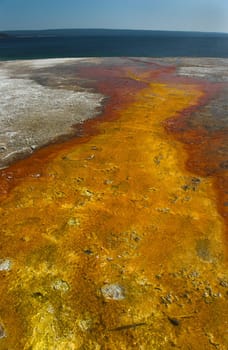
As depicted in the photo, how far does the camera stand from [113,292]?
26.9ft

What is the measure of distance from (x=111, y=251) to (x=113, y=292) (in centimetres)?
156

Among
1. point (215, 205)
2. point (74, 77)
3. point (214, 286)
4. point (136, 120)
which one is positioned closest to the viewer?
point (214, 286)

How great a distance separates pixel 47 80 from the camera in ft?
110

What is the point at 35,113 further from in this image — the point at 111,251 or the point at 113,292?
the point at 113,292

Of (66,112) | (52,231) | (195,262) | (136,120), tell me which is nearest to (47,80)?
(66,112)

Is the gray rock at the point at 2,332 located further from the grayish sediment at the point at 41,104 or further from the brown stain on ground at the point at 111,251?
the grayish sediment at the point at 41,104

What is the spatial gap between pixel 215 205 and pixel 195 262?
3.42 metres

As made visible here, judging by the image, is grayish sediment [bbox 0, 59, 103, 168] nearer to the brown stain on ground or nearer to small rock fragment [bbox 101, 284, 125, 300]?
the brown stain on ground

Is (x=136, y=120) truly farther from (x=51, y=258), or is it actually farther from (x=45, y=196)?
(x=51, y=258)

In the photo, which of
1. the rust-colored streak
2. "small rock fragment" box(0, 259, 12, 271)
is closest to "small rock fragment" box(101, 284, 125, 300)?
"small rock fragment" box(0, 259, 12, 271)

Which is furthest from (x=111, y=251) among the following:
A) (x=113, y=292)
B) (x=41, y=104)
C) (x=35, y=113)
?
(x=41, y=104)

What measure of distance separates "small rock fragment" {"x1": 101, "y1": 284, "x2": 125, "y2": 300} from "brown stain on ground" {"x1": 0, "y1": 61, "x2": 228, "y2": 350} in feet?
0.21

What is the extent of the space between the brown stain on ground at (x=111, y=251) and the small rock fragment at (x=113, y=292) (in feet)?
0.21

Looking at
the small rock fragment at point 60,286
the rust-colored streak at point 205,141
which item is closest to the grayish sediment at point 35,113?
the rust-colored streak at point 205,141
